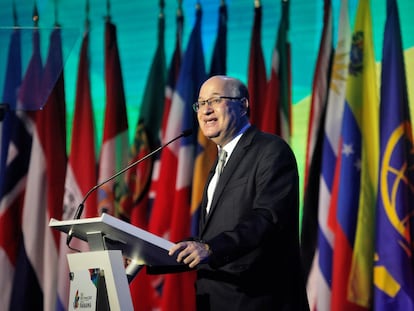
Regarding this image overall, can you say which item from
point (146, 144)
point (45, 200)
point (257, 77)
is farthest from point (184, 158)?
point (45, 200)

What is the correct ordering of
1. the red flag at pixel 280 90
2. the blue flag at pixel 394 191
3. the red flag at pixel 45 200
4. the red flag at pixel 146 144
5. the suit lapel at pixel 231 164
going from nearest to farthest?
1. the suit lapel at pixel 231 164
2. the blue flag at pixel 394 191
3. the red flag at pixel 280 90
4. the red flag at pixel 146 144
5. the red flag at pixel 45 200

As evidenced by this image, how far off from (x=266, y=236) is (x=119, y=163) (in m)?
2.51

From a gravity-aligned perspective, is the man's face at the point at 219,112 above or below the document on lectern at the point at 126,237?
above

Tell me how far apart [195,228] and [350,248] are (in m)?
0.96

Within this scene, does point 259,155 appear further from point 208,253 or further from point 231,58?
point 231,58

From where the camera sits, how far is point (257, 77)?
461cm

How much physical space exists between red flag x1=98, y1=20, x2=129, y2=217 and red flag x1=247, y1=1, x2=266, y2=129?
0.89 metres

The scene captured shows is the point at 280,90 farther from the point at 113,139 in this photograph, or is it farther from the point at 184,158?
the point at 113,139

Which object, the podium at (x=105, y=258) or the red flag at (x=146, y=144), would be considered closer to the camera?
the podium at (x=105, y=258)

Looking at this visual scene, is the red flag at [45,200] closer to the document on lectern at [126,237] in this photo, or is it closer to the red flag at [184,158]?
the red flag at [184,158]

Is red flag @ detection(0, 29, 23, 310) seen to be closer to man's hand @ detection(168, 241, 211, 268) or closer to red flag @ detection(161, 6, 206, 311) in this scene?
red flag @ detection(161, 6, 206, 311)

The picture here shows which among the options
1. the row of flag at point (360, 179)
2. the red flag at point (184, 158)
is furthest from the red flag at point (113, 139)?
the row of flag at point (360, 179)

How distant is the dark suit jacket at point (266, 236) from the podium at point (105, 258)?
0.23m

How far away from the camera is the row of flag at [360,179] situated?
3994 millimetres
